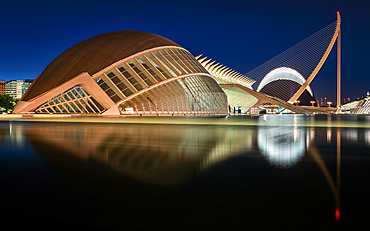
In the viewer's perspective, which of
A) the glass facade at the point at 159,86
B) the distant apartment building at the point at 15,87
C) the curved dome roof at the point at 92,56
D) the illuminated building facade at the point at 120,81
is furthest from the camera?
the distant apartment building at the point at 15,87

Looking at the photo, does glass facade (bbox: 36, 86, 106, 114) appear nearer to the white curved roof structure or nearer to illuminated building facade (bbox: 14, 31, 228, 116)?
illuminated building facade (bbox: 14, 31, 228, 116)

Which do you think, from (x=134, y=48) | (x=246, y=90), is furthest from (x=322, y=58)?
(x=134, y=48)

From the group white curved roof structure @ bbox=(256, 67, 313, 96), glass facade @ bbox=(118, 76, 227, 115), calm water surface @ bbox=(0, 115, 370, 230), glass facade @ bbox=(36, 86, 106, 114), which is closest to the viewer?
calm water surface @ bbox=(0, 115, 370, 230)

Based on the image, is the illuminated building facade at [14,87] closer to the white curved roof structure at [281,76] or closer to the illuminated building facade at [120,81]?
the white curved roof structure at [281,76]

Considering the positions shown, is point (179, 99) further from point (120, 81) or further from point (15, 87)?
point (15, 87)

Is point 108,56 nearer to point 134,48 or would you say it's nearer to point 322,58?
point 134,48

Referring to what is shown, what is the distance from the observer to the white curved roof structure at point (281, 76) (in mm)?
100000

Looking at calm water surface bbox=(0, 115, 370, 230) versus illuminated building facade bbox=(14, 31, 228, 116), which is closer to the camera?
calm water surface bbox=(0, 115, 370, 230)

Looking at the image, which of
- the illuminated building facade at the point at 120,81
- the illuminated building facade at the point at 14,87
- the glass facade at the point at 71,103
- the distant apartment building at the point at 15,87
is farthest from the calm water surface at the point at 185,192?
the illuminated building facade at the point at 14,87

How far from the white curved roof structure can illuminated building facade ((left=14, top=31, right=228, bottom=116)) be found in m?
66.6

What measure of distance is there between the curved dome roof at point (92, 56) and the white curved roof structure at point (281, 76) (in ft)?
226

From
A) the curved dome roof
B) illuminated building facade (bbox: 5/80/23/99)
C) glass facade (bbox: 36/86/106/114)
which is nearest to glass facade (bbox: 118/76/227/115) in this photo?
glass facade (bbox: 36/86/106/114)

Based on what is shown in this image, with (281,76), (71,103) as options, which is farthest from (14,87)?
(71,103)

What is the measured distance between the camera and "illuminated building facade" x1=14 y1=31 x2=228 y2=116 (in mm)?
32000
